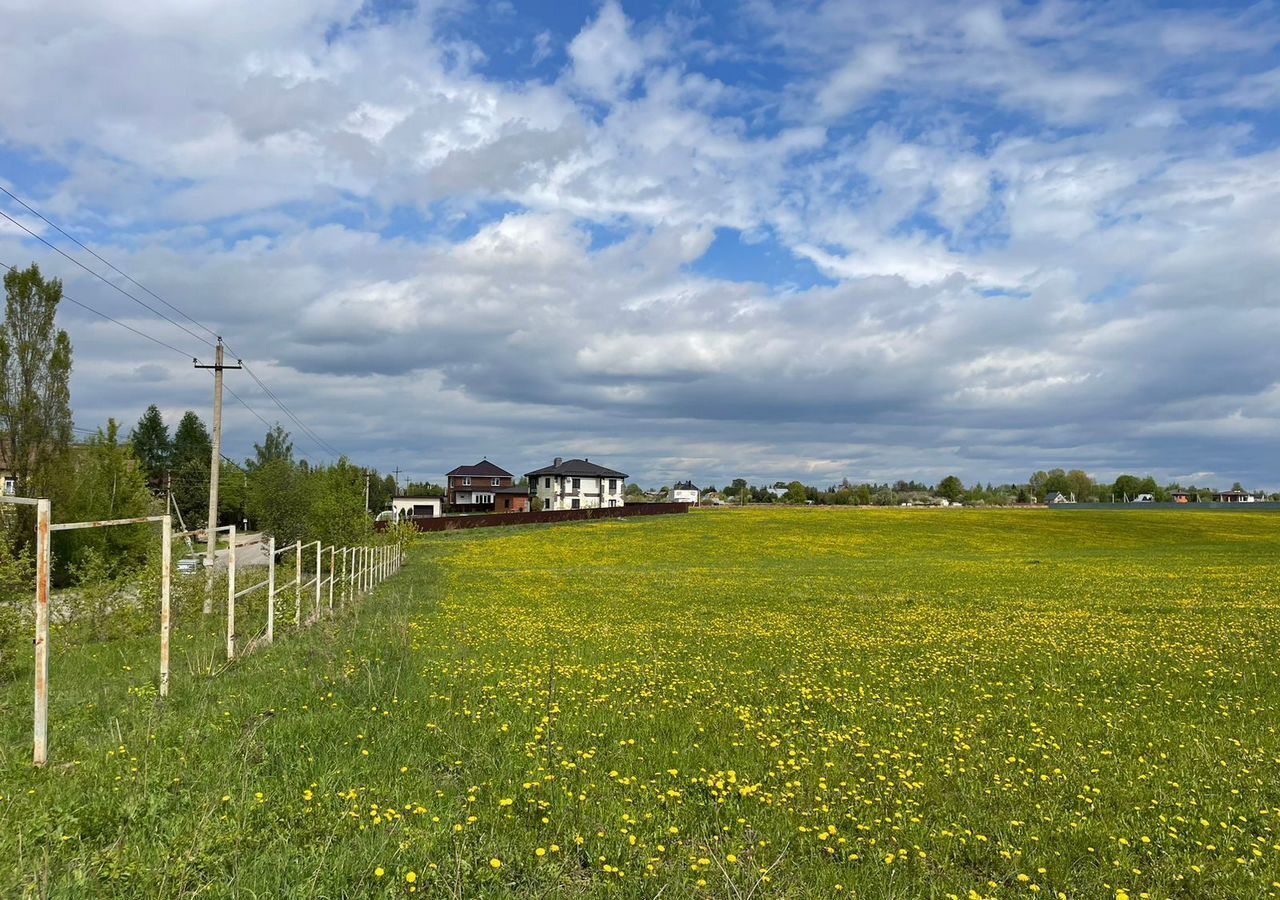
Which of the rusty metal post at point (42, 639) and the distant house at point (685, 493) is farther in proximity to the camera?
the distant house at point (685, 493)

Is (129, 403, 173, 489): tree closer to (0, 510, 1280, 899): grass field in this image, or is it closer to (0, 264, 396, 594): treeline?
(0, 264, 396, 594): treeline

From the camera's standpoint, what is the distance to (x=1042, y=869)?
6.30m

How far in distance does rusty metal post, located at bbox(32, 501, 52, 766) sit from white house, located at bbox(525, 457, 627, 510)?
11789 cm

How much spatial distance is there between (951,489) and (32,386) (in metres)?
185

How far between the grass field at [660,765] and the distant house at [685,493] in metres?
161

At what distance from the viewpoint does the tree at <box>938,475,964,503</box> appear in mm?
190500

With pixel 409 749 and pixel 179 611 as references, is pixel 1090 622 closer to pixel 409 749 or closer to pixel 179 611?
pixel 409 749

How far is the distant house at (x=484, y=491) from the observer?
135m

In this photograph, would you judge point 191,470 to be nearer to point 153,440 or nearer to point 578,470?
point 153,440

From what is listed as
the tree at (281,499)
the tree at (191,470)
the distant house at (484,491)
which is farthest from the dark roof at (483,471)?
the tree at (281,499)

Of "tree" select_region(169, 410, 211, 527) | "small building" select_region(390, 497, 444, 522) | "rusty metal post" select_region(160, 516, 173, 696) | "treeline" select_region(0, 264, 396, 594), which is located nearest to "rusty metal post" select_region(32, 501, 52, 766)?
"rusty metal post" select_region(160, 516, 173, 696)

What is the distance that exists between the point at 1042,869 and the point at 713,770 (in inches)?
131

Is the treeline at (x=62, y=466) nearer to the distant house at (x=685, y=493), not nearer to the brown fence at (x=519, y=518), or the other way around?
the brown fence at (x=519, y=518)

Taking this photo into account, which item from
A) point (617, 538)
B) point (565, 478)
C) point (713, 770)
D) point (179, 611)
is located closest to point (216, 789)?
point (713, 770)
